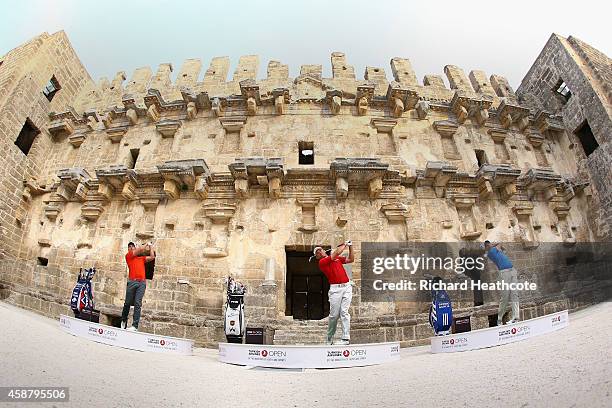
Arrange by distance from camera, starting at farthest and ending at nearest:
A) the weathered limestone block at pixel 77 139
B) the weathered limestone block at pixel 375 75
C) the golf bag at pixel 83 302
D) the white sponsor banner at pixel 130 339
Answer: the weathered limestone block at pixel 375 75 < the weathered limestone block at pixel 77 139 < the golf bag at pixel 83 302 < the white sponsor banner at pixel 130 339

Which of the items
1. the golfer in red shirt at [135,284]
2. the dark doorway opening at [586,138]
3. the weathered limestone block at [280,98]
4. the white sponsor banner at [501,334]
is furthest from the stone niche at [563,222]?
the golfer in red shirt at [135,284]

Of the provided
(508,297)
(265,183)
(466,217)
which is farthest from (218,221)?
(466,217)

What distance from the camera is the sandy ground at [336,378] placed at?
268 cm

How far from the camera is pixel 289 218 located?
9703 mm

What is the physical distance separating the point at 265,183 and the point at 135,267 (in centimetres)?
455

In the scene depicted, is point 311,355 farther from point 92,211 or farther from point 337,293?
point 92,211

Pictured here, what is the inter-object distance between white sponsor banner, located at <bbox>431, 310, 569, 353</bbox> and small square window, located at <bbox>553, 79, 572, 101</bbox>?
38.5ft

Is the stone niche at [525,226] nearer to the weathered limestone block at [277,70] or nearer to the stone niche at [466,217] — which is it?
the stone niche at [466,217]

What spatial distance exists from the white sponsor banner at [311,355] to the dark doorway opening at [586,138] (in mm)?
12061

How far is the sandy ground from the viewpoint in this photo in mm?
2676

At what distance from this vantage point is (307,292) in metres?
11.9

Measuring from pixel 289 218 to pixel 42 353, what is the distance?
660 centimetres

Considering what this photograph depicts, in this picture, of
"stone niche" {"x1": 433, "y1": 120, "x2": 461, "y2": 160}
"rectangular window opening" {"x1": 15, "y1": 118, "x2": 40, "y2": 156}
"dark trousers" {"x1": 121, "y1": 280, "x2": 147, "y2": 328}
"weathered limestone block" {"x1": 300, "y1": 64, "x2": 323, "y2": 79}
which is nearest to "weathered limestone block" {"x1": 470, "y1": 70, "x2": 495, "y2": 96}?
"stone niche" {"x1": 433, "y1": 120, "x2": 461, "y2": 160}

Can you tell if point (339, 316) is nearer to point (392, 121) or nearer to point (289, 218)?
point (289, 218)
